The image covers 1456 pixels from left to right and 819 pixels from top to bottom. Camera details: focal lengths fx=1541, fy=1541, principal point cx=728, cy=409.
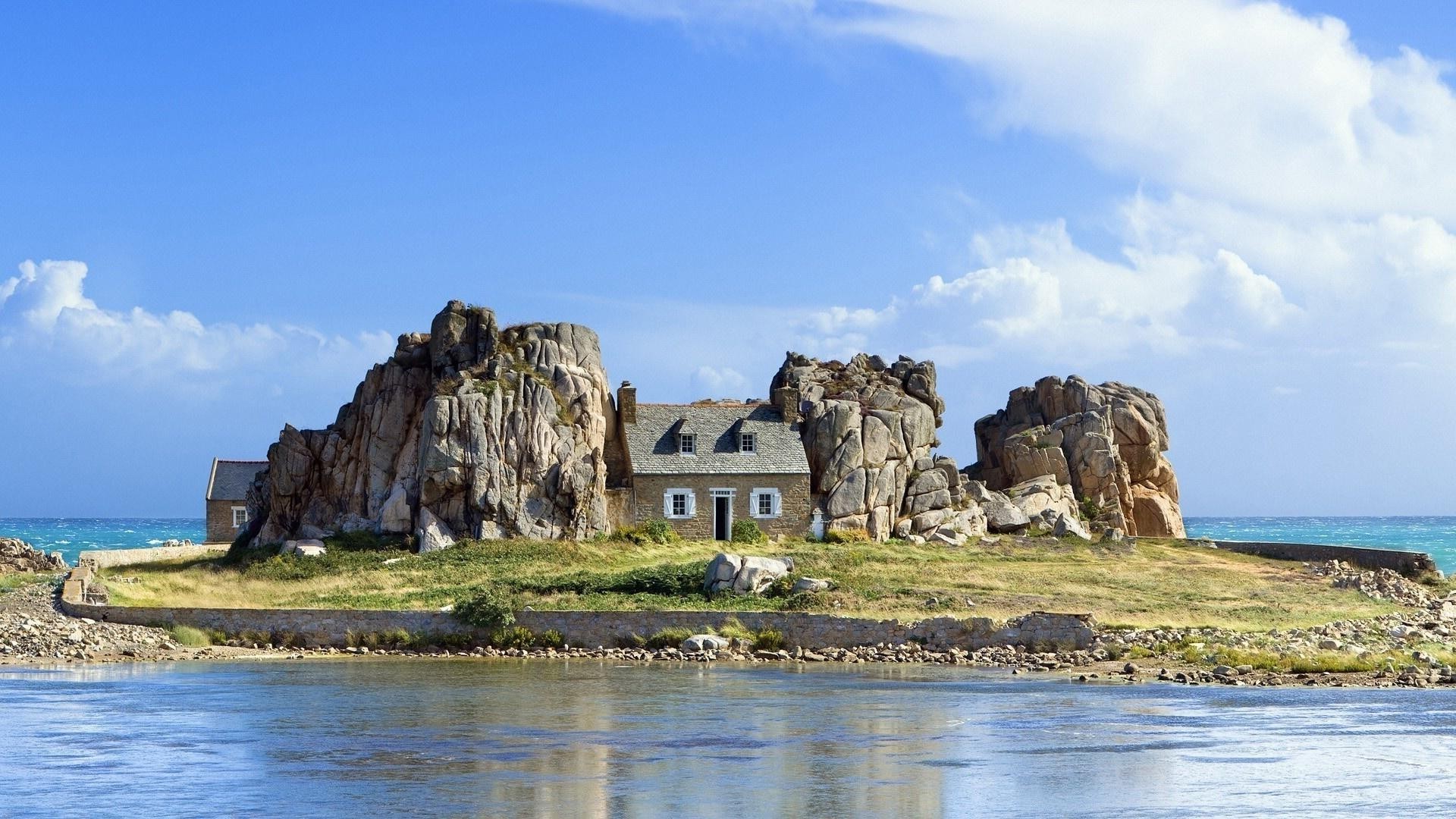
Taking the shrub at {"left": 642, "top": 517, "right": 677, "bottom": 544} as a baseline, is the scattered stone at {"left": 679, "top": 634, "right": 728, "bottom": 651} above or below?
below

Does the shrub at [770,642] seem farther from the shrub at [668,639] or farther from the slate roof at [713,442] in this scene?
the slate roof at [713,442]

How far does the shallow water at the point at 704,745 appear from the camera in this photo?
20.8 m

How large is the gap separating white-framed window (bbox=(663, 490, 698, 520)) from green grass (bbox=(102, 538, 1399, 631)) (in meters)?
1.28

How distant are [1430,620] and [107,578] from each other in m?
39.8

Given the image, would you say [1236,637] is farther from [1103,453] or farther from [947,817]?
[1103,453]

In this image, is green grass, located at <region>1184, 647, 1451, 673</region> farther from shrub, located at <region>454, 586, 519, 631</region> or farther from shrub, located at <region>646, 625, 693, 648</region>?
shrub, located at <region>454, 586, 519, 631</region>

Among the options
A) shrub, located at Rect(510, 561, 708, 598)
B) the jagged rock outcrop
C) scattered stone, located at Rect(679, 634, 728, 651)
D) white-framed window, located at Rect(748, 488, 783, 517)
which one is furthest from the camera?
the jagged rock outcrop

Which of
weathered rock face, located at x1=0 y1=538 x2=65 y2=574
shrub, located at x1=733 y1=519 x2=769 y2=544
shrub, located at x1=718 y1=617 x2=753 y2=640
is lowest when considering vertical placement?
shrub, located at x1=718 y1=617 x2=753 y2=640

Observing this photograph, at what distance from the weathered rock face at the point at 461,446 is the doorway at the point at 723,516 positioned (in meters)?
4.38

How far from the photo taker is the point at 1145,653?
119 ft

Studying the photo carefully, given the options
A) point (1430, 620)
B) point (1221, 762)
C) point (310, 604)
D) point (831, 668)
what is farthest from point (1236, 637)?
point (310, 604)

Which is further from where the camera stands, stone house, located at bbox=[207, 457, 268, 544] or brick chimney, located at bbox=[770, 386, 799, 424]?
stone house, located at bbox=[207, 457, 268, 544]

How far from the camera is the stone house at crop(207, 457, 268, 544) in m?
73.1

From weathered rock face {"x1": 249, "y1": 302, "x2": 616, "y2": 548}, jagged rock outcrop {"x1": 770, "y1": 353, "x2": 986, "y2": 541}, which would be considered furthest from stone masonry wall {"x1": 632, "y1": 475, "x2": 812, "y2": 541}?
weathered rock face {"x1": 249, "y1": 302, "x2": 616, "y2": 548}
